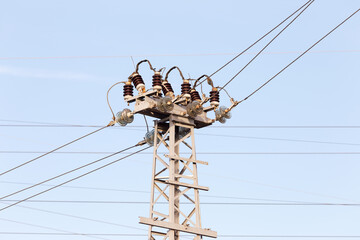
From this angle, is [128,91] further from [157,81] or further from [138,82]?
[157,81]

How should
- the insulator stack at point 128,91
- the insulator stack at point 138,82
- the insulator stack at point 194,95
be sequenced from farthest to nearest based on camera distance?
the insulator stack at point 194,95 → the insulator stack at point 128,91 → the insulator stack at point 138,82

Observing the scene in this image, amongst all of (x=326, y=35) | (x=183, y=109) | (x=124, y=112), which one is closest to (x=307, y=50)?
(x=326, y=35)

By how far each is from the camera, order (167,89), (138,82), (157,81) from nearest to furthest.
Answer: (157,81), (138,82), (167,89)

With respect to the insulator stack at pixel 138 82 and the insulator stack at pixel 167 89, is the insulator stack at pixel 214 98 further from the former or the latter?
the insulator stack at pixel 138 82

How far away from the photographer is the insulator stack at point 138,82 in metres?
26.3

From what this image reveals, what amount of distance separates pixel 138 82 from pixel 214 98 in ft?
8.66

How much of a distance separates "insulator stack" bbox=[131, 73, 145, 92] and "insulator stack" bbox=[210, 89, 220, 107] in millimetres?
2389

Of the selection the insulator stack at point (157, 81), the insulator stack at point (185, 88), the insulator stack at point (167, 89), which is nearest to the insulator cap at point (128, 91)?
the insulator stack at point (157, 81)

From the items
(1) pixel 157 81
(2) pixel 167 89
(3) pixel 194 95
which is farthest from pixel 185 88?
(1) pixel 157 81

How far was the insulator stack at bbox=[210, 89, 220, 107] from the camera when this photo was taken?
88.7 feet

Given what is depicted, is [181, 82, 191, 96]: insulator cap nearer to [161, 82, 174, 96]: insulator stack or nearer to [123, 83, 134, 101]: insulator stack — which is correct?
[161, 82, 174, 96]: insulator stack

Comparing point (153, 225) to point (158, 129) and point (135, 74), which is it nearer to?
point (158, 129)

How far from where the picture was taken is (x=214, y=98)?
1067 inches

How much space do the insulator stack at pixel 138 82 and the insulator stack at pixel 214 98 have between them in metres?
2.39
